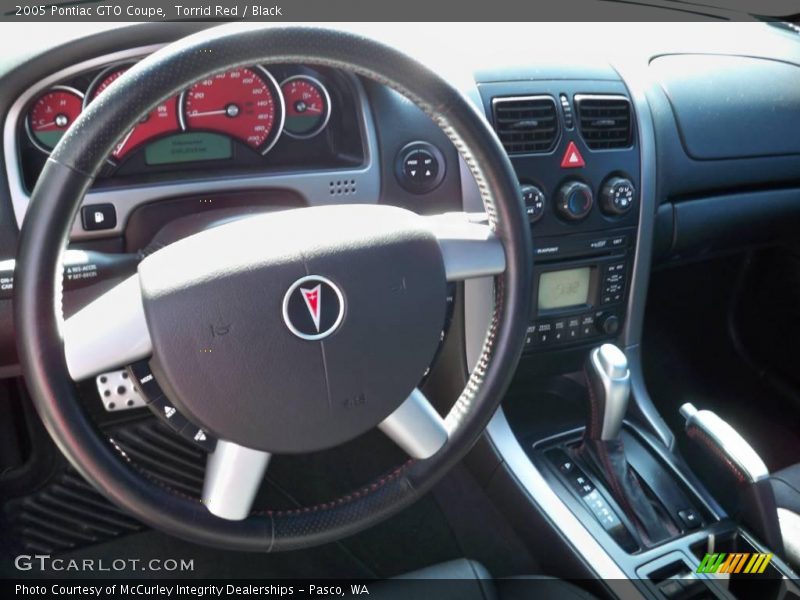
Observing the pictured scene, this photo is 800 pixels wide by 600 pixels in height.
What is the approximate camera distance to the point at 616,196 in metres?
1.64

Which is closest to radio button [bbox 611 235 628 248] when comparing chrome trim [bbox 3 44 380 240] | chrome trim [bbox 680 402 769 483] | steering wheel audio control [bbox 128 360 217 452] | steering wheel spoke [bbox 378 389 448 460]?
chrome trim [bbox 680 402 769 483]

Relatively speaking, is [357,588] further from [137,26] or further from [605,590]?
[137,26]

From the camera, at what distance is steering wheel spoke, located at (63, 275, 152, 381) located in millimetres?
927

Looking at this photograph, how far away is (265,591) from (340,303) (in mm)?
851

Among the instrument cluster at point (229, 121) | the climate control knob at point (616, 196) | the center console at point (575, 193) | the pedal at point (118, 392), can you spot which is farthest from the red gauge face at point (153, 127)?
the climate control knob at point (616, 196)

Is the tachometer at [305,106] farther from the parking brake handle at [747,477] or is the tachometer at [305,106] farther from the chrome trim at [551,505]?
the parking brake handle at [747,477]

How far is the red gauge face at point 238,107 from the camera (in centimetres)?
129

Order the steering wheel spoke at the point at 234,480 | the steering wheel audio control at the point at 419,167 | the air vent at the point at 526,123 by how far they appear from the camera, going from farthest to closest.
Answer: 1. the air vent at the point at 526,123
2. the steering wheel audio control at the point at 419,167
3. the steering wheel spoke at the point at 234,480

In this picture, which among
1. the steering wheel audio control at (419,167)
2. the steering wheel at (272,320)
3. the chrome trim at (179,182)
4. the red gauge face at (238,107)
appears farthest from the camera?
the steering wheel audio control at (419,167)

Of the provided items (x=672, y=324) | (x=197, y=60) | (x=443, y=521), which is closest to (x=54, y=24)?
(x=197, y=60)

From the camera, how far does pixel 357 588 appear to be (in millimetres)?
1485

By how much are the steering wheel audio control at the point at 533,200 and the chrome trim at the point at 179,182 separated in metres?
0.30

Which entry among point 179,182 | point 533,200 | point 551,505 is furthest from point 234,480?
point 533,200

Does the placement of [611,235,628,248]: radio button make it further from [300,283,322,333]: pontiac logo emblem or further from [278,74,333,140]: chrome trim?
[300,283,322,333]: pontiac logo emblem
